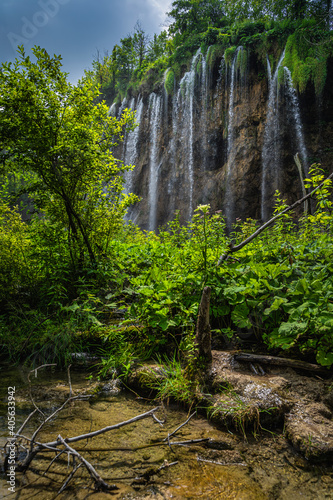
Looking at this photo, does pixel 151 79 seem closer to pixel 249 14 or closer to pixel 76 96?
pixel 249 14

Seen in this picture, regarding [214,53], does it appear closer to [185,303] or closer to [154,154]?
[154,154]

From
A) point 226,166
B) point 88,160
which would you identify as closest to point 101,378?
point 88,160

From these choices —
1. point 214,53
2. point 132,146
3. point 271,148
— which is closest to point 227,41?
point 214,53

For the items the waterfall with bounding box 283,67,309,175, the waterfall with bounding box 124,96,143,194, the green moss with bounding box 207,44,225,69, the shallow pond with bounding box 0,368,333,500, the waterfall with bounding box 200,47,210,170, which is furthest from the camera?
the waterfall with bounding box 124,96,143,194

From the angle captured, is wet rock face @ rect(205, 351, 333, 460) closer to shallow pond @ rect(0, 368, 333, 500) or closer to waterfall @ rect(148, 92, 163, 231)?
shallow pond @ rect(0, 368, 333, 500)

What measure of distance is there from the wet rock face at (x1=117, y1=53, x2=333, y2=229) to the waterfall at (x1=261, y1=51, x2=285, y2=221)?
48 mm

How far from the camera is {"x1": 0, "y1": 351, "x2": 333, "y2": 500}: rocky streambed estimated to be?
Answer: 4.38ft

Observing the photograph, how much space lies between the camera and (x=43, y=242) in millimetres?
3930

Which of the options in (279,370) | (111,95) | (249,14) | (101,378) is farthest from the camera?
(111,95)

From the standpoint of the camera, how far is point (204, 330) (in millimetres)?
2266

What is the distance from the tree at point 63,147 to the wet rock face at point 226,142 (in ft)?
36.8

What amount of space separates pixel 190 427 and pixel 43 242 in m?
3.16

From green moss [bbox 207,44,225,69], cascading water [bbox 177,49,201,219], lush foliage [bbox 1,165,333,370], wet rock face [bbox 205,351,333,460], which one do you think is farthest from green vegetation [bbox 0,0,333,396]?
green moss [bbox 207,44,225,69]

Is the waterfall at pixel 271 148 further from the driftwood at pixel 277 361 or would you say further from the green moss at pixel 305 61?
the driftwood at pixel 277 361
